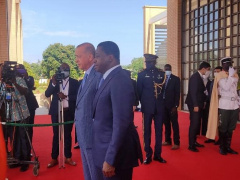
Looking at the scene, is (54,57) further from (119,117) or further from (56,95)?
(119,117)

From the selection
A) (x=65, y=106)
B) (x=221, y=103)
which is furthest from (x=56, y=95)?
(x=221, y=103)

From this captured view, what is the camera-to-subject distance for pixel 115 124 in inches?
82.3

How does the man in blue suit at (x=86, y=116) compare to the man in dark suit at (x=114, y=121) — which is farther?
the man in blue suit at (x=86, y=116)

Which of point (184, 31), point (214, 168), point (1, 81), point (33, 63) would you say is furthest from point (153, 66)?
point (33, 63)

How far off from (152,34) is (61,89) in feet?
69.4

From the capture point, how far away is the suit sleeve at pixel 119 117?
208cm

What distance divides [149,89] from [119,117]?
9.99 ft

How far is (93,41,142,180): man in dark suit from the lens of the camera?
82.0 inches

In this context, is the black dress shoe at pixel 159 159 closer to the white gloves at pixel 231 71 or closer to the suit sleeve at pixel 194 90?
the suit sleeve at pixel 194 90

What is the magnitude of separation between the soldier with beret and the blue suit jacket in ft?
11.1

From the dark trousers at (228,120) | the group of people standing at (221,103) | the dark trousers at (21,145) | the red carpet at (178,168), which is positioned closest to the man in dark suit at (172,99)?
the group of people standing at (221,103)

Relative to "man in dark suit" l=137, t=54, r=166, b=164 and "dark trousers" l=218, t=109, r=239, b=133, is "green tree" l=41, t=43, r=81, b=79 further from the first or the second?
"man in dark suit" l=137, t=54, r=166, b=164

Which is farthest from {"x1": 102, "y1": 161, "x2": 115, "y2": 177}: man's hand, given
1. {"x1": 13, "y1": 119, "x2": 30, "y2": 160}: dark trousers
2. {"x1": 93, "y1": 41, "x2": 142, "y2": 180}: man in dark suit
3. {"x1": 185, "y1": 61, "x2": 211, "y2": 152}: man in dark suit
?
{"x1": 185, "y1": 61, "x2": 211, "y2": 152}: man in dark suit

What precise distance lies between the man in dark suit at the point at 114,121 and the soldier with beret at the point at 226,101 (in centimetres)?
379
